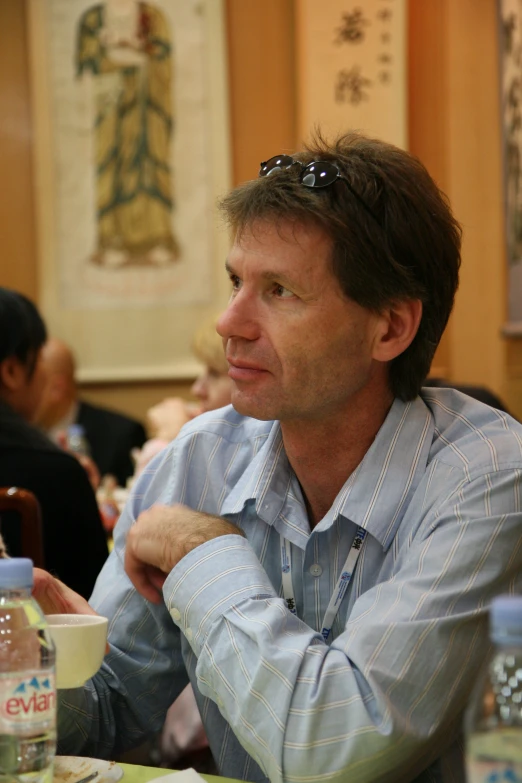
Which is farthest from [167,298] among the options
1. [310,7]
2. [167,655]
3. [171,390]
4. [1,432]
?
[167,655]

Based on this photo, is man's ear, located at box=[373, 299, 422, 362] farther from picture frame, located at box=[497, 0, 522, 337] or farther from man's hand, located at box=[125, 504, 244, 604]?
picture frame, located at box=[497, 0, 522, 337]

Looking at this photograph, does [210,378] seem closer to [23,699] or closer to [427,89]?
[427,89]

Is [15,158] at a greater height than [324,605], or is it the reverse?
[15,158]

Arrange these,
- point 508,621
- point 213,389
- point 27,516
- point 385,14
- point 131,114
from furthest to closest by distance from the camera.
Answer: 1. point 131,114
2. point 385,14
3. point 213,389
4. point 27,516
5. point 508,621

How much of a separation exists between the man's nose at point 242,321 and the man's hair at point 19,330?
4.19 ft

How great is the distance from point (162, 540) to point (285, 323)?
13.7 inches

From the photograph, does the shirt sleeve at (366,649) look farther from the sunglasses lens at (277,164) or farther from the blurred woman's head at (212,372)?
the blurred woman's head at (212,372)

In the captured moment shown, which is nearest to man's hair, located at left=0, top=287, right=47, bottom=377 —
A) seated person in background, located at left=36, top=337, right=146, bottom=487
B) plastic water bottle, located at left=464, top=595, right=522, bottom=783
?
plastic water bottle, located at left=464, top=595, right=522, bottom=783

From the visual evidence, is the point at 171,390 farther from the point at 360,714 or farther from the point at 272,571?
the point at 360,714

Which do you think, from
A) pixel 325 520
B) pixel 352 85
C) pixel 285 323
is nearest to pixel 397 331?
pixel 285 323

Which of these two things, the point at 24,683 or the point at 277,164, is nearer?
the point at 24,683

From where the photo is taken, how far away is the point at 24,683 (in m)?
0.98

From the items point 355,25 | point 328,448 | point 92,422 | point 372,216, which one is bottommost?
point 92,422

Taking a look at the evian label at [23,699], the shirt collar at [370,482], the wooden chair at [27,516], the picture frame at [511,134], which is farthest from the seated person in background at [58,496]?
the picture frame at [511,134]
